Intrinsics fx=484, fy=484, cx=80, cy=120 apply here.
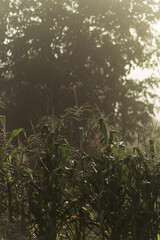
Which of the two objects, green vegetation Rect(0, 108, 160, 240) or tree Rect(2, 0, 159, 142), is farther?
tree Rect(2, 0, 159, 142)

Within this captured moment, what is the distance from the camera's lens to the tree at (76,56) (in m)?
20.2

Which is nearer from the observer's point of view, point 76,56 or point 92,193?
point 92,193

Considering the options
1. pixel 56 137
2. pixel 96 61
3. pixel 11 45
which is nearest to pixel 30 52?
pixel 11 45

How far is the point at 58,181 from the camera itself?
16.0 feet

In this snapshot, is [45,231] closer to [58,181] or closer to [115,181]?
[58,181]

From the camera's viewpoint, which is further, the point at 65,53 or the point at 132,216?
the point at 65,53

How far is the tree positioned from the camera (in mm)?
20219

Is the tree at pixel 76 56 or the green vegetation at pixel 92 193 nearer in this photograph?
the green vegetation at pixel 92 193

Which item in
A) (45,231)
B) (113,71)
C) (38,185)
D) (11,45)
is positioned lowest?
(45,231)

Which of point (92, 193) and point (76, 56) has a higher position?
point (76, 56)

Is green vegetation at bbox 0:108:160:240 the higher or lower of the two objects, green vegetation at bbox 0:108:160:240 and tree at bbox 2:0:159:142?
the lower

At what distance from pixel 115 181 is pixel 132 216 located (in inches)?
14.4

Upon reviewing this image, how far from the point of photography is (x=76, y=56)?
2061 cm

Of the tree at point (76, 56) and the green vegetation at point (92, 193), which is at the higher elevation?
the tree at point (76, 56)
